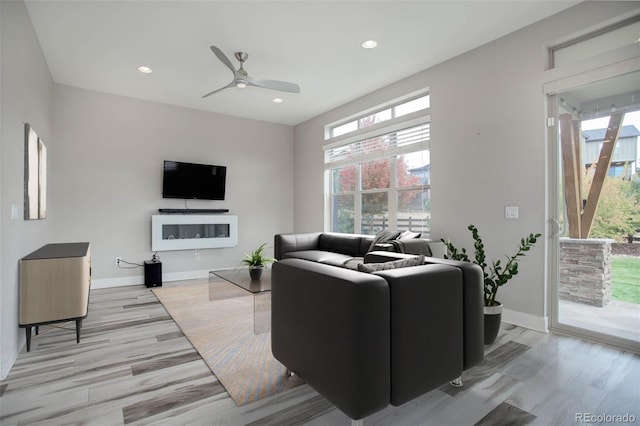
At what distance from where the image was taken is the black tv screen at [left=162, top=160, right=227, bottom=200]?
5368mm

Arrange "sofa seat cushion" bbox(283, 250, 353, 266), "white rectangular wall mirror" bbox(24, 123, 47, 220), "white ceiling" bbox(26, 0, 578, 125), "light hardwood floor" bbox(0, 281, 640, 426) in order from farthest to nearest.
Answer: "sofa seat cushion" bbox(283, 250, 353, 266), "white ceiling" bbox(26, 0, 578, 125), "white rectangular wall mirror" bbox(24, 123, 47, 220), "light hardwood floor" bbox(0, 281, 640, 426)

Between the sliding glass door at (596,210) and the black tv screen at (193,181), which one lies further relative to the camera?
the black tv screen at (193,181)

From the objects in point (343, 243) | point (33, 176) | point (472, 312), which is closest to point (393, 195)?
point (343, 243)

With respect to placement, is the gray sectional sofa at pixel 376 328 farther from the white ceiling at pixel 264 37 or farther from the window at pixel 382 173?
the window at pixel 382 173

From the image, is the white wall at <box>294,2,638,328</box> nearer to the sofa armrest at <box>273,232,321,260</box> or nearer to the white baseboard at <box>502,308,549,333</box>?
the white baseboard at <box>502,308,549,333</box>

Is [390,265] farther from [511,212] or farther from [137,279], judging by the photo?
[137,279]

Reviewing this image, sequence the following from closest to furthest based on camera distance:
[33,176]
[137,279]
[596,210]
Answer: [596,210] → [33,176] → [137,279]

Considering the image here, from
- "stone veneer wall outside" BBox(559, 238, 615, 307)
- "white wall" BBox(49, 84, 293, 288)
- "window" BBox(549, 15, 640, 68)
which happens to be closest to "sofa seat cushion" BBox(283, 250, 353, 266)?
"white wall" BBox(49, 84, 293, 288)

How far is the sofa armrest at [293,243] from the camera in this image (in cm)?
512

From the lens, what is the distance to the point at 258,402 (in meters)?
1.90

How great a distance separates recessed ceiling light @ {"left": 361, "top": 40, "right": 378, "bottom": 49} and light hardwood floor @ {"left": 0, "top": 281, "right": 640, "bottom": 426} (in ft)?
10.2

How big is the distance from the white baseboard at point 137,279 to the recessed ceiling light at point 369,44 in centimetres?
437

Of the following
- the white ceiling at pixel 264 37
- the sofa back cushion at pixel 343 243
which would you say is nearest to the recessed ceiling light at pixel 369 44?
the white ceiling at pixel 264 37

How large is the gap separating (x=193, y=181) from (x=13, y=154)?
3.12 metres
